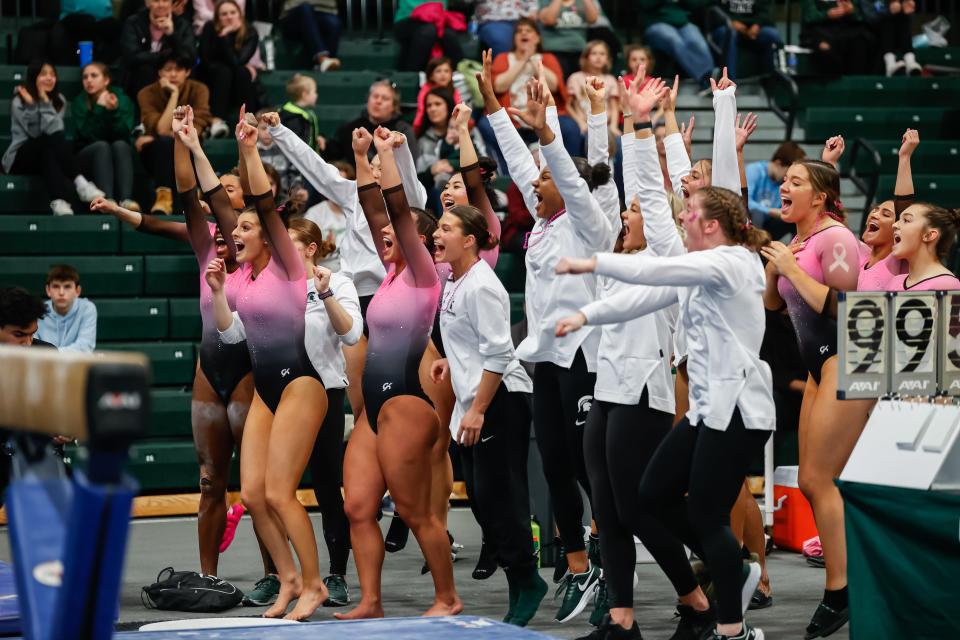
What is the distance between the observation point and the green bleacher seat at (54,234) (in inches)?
374

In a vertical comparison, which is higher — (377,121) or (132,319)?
(377,121)

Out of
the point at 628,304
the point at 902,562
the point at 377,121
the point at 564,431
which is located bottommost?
the point at 902,562

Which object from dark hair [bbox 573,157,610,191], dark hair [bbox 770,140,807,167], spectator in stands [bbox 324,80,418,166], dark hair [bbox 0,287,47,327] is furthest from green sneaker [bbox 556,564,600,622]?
dark hair [bbox 770,140,807,167]

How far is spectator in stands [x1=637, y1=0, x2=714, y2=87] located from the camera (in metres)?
11.5

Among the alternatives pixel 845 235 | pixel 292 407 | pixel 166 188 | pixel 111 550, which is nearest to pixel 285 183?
pixel 166 188

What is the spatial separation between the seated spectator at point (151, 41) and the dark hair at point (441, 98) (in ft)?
5.53

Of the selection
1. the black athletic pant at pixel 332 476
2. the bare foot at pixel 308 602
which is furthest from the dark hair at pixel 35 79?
the bare foot at pixel 308 602

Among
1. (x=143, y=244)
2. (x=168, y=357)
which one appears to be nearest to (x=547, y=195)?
(x=168, y=357)

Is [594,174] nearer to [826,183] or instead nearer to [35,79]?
[826,183]

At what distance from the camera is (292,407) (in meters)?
5.62

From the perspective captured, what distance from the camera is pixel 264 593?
5996 millimetres

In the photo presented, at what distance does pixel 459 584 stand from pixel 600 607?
1.21m

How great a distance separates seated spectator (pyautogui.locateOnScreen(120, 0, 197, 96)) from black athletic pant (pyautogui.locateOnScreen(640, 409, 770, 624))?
20.9 ft

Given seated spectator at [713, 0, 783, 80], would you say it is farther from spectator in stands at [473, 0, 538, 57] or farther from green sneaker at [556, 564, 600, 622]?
green sneaker at [556, 564, 600, 622]
